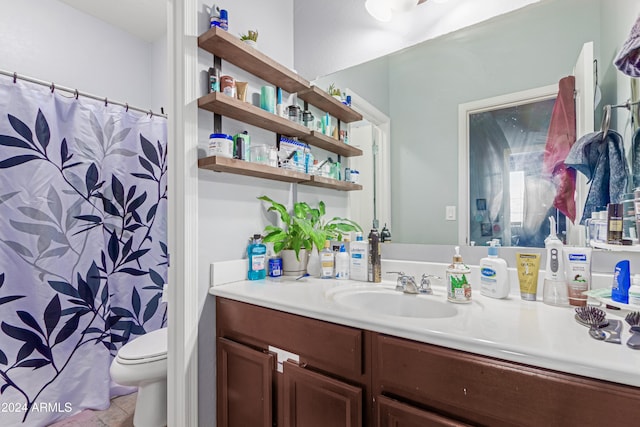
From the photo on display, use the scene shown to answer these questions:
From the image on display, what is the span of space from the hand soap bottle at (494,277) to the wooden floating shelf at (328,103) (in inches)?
35.6

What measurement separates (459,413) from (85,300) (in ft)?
6.61

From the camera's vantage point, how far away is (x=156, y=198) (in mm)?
2146

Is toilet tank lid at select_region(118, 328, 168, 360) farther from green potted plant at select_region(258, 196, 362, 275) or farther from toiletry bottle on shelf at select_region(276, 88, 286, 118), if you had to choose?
toiletry bottle on shelf at select_region(276, 88, 286, 118)

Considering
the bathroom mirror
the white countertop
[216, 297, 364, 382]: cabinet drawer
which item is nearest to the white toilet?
[216, 297, 364, 382]: cabinet drawer

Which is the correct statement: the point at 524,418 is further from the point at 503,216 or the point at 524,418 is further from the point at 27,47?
the point at 27,47

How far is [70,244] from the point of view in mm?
1736

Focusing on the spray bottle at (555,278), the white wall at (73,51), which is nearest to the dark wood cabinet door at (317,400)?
the spray bottle at (555,278)

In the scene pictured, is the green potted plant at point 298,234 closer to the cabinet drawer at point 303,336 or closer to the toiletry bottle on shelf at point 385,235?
the toiletry bottle on shelf at point 385,235

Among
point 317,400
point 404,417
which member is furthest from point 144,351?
point 404,417

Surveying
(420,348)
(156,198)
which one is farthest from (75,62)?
(420,348)

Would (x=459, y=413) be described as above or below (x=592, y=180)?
below

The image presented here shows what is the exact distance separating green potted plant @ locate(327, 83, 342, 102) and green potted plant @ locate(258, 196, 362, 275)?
59cm

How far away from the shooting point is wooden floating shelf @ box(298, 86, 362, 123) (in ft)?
5.01

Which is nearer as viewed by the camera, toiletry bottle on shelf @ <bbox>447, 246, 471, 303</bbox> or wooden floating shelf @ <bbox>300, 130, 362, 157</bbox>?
toiletry bottle on shelf @ <bbox>447, 246, 471, 303</bbox>
